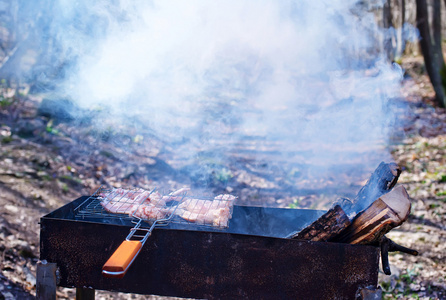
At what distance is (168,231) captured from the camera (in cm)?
318

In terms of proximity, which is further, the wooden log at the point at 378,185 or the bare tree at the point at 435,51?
the bare tree at the point at 435,51

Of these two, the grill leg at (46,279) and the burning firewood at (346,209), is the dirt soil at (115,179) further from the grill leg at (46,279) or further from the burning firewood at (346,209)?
the burning firewood at (346,209)

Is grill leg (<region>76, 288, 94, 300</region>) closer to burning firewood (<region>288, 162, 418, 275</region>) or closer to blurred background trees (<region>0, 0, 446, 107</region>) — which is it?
burning firewood (<region>288, 162, 418, 275</region>)

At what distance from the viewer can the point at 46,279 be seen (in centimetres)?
330

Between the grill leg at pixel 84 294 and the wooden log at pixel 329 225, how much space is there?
2.31m

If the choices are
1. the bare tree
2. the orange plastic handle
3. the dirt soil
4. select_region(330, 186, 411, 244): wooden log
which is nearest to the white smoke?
the dirt soil

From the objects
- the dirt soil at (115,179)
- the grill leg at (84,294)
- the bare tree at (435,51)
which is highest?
the bare tree at (435,51)

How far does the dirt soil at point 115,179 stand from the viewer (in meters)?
4.98

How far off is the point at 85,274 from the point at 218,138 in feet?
26.2

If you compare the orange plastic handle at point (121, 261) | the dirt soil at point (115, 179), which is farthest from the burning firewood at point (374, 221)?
the dirt soil at point (115, 179)

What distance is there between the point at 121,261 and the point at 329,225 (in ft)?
5.71

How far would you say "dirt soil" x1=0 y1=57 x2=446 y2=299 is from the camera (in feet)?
16.3

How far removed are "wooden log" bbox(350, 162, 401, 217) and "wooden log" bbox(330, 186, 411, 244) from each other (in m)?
0.30

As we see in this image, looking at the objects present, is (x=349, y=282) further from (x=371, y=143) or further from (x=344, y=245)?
(x=371, y=143)
